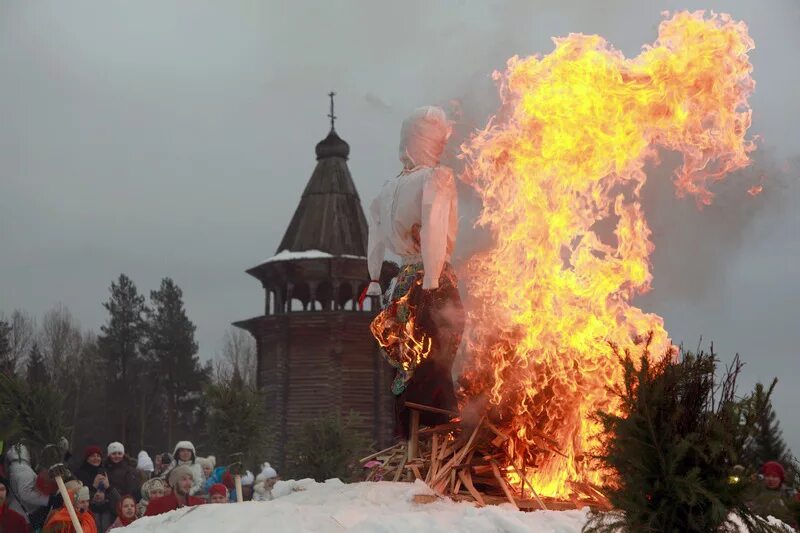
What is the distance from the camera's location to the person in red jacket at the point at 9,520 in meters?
8.76

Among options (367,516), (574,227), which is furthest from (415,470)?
(574,227)

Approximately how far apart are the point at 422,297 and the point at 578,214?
1406 mm

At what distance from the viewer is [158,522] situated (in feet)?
21.3

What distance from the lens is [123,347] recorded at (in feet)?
173

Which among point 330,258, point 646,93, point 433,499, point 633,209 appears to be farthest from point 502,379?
point 330,258

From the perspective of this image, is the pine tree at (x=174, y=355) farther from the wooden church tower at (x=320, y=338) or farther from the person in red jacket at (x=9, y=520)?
the person in red jacket at (x=9, y=520)

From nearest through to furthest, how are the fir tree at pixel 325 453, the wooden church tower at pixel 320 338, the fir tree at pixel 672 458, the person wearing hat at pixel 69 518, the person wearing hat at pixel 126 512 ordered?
the fir tree at pixel 672 458 < the person wearing hat at pixel 69 518 < the person wearing hat at pixel 126 512 < the fir tree at pixel 325 453 < the wooden church tower at pixel 320 338

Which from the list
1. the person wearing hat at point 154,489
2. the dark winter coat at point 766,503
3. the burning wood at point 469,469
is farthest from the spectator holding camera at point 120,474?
the dark winter coat at point 766,503

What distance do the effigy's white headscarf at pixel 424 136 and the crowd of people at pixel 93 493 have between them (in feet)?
10.3

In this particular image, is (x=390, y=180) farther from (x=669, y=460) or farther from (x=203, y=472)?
(x=203, y=472)

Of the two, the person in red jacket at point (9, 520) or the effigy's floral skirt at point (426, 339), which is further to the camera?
the person in red jacket at point (9, 520)

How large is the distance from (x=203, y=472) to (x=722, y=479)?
9.70 m

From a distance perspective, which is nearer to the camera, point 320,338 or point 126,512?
point 126,512

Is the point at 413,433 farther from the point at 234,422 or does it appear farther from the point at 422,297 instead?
the point at 234,422
